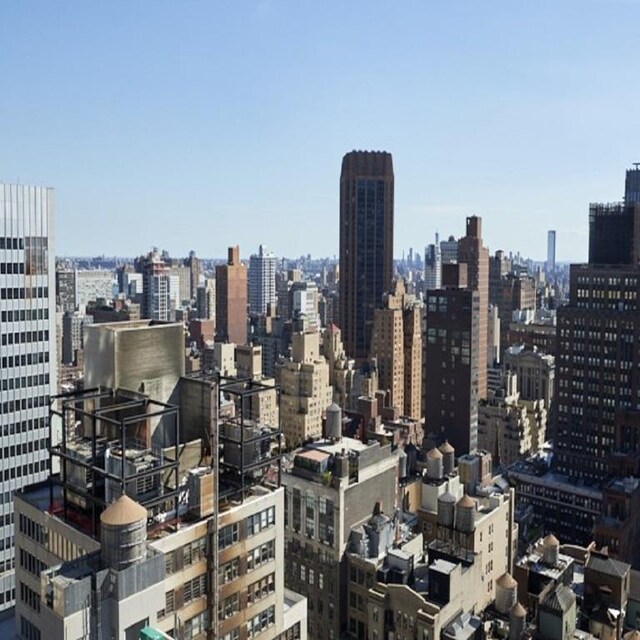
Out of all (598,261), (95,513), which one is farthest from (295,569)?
(598,261)

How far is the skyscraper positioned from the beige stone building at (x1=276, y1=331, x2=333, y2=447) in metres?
79.6

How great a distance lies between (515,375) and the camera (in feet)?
637

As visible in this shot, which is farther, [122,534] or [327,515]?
[327,515]

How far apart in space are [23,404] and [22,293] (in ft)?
46.3

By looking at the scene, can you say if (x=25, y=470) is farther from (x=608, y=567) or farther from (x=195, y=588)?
(x=608, y=567)

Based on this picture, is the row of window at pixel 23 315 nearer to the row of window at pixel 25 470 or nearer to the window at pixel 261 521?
the row of window at pixel 25 470

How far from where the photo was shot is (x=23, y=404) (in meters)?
85.2

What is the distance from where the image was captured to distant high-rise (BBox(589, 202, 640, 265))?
14975 centimetres

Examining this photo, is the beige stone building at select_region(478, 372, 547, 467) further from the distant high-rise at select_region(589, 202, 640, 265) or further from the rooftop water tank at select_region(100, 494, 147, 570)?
the rooftop water tank at select_region(100, 494, 147, 570)

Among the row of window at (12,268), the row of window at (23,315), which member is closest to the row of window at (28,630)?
the row of window at (23,315)

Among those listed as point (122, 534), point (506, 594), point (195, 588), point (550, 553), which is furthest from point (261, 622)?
point (550, 553)

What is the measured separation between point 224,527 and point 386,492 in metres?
45.5

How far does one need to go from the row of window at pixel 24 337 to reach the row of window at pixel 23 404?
24.1ft

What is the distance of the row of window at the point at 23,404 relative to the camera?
83375 millimetres
